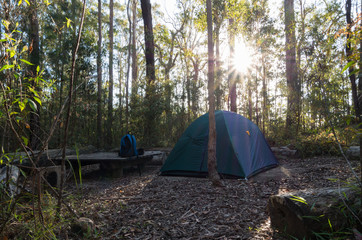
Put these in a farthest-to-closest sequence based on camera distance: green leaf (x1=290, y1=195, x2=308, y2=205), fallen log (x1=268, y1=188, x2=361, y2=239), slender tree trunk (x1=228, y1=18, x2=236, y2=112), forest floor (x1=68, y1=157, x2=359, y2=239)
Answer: slender tree trunk (x1=228, y1=18, x2=236, y2=112)
forest floor (x1=68, y1=157, x2=359, y2=239)
green leaf (x1=290, y1=195, x2=308, y2=205)
fallen log (x1=268, y1=188, x2=361, y2=239)

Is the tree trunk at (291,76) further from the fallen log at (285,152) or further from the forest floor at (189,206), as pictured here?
the forest floor at (189,206)

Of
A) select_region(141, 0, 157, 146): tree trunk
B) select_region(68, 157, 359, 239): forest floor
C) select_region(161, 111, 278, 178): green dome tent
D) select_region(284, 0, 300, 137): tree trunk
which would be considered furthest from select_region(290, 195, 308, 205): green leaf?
select_region(284, 0, 300, 137): tree trunk

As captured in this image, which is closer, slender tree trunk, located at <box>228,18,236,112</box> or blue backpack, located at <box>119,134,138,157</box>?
blue backpack, located at <box>119,134,138,157</box>

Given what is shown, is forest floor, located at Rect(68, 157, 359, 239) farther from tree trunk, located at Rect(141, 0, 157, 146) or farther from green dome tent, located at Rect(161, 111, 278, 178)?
tree trunk, located at Rect(141, 0, 157, 146)

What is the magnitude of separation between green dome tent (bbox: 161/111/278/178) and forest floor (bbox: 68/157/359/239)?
0.35 metres

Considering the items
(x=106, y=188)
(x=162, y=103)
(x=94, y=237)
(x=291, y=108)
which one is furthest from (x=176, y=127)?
(x=94, y=237)

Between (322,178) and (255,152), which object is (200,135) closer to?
(255,152)

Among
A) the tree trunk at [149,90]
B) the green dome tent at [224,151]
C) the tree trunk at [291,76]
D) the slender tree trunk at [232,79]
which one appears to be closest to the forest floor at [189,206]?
the green dome tent at [224,151]

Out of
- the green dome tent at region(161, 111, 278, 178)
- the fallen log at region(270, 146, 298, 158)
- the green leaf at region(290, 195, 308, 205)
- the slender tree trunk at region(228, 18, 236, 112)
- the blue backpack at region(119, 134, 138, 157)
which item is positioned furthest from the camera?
the slender tree trunk at region(228, 18, 236, 112)

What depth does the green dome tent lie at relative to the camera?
561 cm

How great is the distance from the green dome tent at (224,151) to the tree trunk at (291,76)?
17.8 feet

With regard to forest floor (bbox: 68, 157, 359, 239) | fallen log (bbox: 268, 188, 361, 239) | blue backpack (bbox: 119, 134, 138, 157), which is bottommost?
forest floor (bbox: 68, 157, 359, 239)

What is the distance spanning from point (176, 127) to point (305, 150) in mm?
6632

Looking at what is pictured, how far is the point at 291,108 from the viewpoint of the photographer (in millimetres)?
11391
